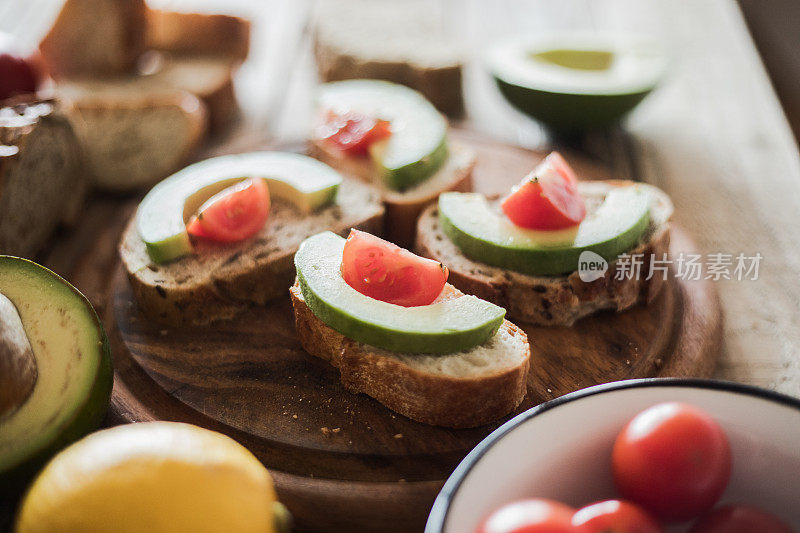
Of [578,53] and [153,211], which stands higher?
[578,53]

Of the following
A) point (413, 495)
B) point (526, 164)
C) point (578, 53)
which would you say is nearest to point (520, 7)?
point (578, 53)

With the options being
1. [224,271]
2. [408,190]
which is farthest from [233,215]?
[408,190]

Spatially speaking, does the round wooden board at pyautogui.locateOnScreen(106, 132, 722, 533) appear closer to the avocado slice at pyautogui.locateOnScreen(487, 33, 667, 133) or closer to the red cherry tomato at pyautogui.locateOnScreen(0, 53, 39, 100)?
the avocado slice at pyautogui.locateOnScreen(487, 33, 667, 133)

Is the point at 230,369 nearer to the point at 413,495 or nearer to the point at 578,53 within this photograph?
the point at 413,495

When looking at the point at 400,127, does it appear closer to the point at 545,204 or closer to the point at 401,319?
the point at 545,204

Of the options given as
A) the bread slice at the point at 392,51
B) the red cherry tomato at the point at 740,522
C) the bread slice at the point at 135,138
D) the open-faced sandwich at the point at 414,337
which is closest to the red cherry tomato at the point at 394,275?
the open-faced sandwich at the point at 414,337
